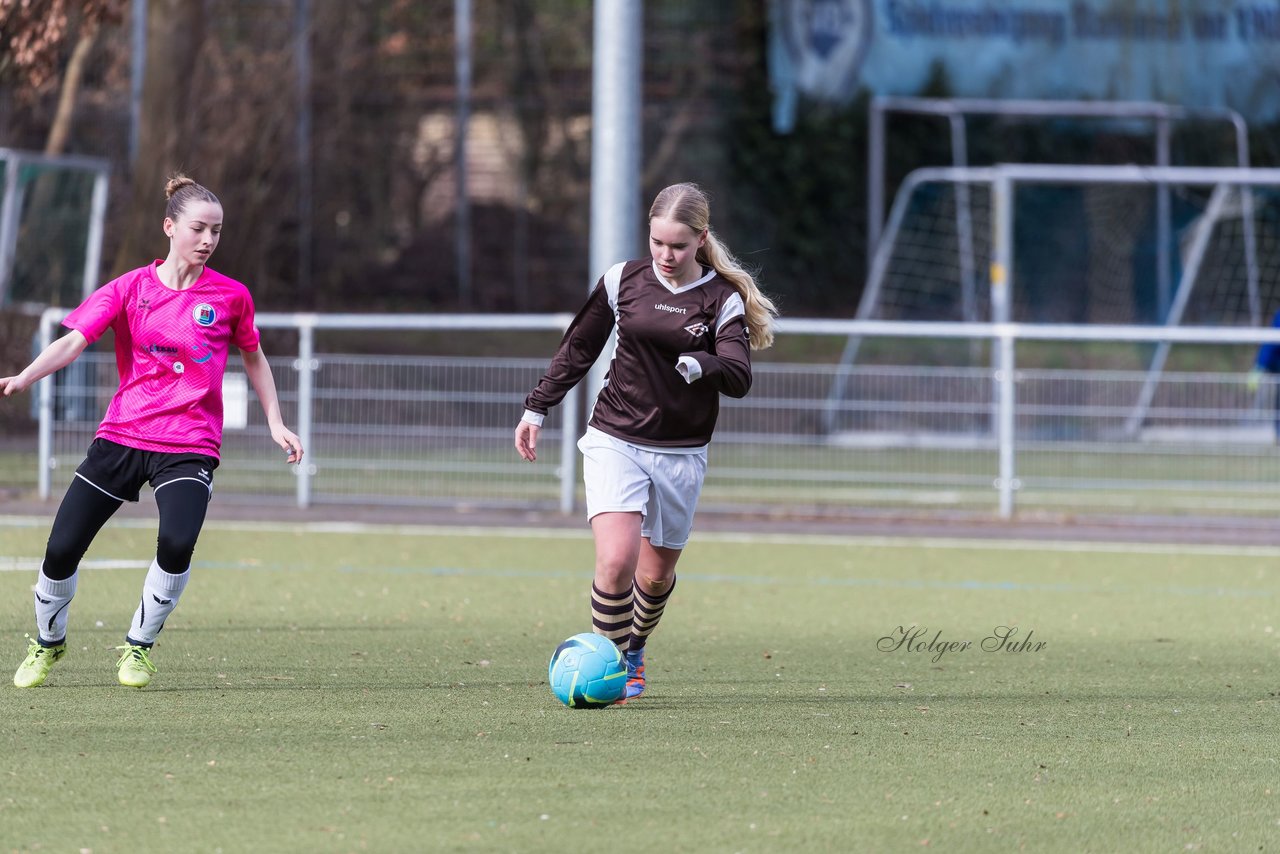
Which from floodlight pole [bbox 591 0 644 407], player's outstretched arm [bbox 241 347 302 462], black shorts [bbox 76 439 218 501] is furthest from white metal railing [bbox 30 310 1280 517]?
black shorts [bbox 76 439 218 501]

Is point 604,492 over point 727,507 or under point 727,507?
over

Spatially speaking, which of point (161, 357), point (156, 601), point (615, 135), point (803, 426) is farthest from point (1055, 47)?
point (156, 601)

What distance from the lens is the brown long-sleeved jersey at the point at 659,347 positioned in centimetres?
668

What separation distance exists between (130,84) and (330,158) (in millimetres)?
4410

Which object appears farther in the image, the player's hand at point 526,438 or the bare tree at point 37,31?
the bare tree at point 37,31

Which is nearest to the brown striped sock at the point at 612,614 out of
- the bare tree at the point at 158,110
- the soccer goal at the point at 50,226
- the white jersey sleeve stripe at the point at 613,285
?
the white jersey sleeve stripe at the point at 613,285

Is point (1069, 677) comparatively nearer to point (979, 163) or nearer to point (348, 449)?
point (348, 449)

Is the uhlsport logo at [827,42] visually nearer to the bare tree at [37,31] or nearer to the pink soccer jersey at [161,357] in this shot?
the bare tree at [37,31]

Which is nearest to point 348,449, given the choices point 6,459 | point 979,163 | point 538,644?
point 6,459

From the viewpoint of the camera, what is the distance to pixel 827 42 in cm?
3152

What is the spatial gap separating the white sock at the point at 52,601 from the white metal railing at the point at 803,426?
292 inches

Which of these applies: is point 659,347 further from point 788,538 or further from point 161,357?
point 788,538

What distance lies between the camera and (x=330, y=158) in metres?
30.3

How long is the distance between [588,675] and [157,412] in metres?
1.70
